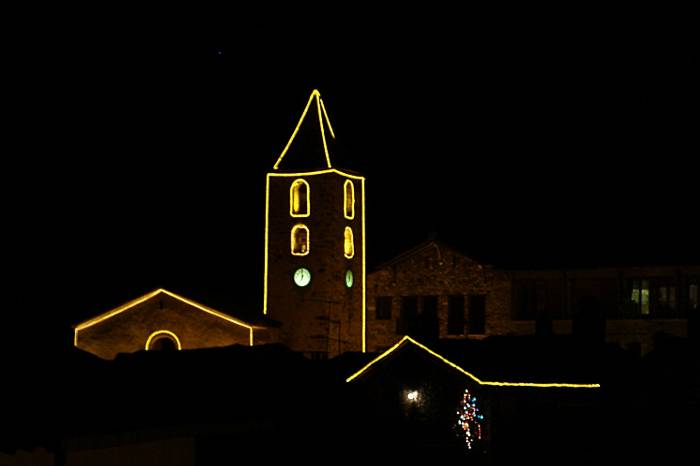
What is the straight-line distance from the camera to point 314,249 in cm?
4962

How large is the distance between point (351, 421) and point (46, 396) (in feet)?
57.4

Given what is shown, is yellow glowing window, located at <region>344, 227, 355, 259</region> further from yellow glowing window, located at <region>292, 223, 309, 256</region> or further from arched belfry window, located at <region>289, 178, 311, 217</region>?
arched belfry window, located at <region>289, 178, 311, 217</region>

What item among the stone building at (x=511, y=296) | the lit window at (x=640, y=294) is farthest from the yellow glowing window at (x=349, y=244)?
the lit window at (x=640, y=294)

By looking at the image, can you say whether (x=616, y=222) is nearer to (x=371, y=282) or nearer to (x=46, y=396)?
(x=371, y=282)

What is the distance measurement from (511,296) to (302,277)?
9.00 m

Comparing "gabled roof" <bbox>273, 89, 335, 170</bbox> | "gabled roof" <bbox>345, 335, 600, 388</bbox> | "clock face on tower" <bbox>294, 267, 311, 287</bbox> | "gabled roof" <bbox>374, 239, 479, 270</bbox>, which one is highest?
"gabled roof" <bbox>273, 89, 335, 170</bbox>

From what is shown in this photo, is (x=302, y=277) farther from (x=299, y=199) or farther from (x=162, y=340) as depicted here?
(x=162, y=340)

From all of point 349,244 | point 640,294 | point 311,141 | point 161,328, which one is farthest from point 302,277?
point 640,294

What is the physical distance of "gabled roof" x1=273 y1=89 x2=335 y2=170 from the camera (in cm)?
5066

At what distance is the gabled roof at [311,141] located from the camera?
50656 mm

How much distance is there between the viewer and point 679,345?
22.3 metres

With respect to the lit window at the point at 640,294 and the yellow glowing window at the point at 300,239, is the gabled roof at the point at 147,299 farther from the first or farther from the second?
the lit window at the point at 640,294

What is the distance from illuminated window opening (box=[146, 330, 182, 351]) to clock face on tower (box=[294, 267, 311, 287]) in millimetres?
7013

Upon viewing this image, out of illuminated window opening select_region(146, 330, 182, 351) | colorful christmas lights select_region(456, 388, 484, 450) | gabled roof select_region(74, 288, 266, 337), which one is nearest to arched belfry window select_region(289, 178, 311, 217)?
gabled roof select_region(74, 288, 266, 337)
